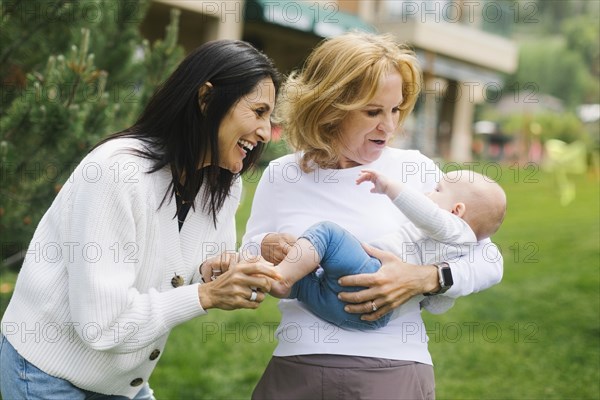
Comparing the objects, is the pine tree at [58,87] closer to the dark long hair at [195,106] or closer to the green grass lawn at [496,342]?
the green grass lawn at [496,342]

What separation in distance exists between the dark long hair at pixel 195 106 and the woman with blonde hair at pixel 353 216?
27cm

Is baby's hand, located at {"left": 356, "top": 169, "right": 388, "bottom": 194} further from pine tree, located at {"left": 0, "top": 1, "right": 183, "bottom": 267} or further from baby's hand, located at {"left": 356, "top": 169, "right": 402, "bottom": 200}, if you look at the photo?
pine tree, located at {"left": 0, "top": 1, "right": 183, "bottom": 267}

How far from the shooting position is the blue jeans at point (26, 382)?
2.02m

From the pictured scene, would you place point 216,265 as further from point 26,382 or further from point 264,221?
point 26,382

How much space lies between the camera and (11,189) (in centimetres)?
A: 357

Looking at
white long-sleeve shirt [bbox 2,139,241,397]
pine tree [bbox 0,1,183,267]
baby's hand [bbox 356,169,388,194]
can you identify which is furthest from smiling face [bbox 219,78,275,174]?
pine tree [bbox 0,1,183,267]

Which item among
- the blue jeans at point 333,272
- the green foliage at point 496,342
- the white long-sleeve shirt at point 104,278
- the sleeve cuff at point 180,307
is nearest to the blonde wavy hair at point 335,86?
the blue jeans at point 333,272

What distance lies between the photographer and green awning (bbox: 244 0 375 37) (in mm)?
14656

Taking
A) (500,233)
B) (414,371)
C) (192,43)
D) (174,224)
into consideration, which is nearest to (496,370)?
(414,371)

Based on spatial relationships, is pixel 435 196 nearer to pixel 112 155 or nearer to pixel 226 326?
pixel 112 155

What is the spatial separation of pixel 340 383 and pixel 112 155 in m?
0.84

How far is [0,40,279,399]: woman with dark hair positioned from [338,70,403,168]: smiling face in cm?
26

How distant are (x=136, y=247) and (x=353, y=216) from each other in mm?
620

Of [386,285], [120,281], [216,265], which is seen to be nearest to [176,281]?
[216,265]
